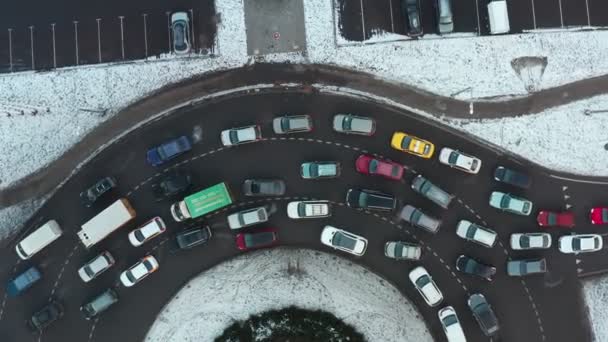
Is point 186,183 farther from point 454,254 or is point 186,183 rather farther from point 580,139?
point 580,139

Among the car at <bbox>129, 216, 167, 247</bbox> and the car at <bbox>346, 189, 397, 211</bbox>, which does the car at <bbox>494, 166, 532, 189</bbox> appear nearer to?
the car at <bbox>346, 189, 397, 211</bbox>

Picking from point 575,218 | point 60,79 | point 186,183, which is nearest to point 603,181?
point 575,218

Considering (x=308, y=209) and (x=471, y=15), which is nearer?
(x=308, y=209)

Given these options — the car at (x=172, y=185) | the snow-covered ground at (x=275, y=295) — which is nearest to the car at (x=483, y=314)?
the snow-covered ground at (x=275, y=295)

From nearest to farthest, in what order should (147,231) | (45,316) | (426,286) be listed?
(426,286) < (147,231) < (45,316)

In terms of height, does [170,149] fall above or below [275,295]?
above

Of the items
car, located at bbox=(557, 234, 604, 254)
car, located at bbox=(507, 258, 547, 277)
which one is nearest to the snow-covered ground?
car, located at bbox=(507, 258, 547, 277)

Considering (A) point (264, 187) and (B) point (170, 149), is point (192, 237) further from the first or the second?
(B) point (170, 149)

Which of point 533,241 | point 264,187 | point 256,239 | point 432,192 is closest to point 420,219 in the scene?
point 432,192
